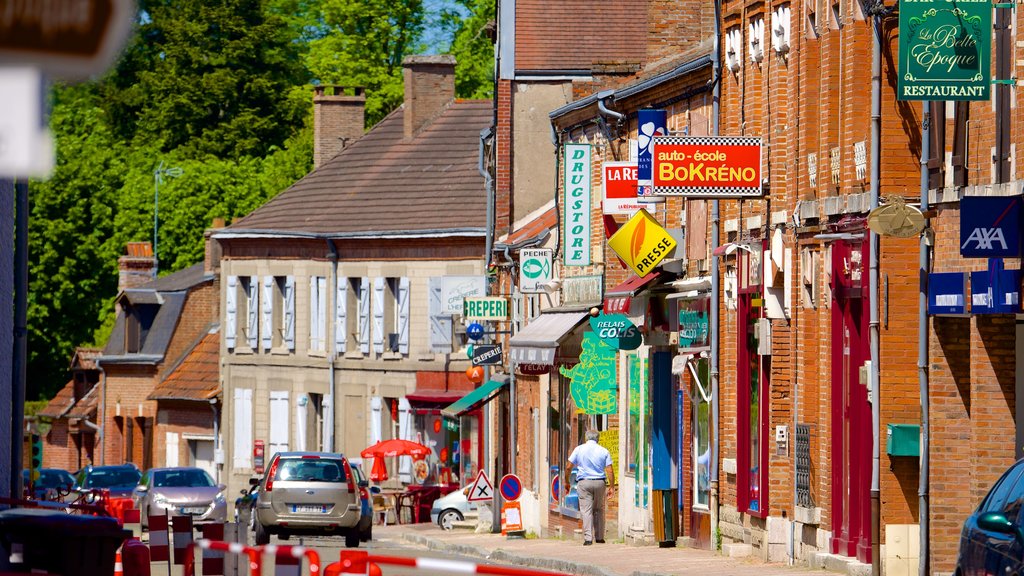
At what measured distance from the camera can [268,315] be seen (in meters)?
57.8

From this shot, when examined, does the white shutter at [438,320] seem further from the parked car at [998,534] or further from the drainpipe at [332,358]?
the parked car at [998,534]

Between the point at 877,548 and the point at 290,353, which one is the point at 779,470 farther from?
the point at 290,353

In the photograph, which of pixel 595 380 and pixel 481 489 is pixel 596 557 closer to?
pixel 595 380

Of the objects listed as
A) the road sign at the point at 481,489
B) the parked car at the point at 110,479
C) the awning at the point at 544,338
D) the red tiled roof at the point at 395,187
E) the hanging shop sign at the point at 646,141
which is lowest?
the parked car at the point at 110,479

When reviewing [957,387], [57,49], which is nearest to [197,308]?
[957,387]

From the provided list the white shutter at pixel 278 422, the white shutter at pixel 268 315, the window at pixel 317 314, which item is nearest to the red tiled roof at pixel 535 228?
the window at pixel 317 314

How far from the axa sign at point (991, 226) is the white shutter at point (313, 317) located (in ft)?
126

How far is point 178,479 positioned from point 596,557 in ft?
42.8

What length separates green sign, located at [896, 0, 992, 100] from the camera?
18.2 meters

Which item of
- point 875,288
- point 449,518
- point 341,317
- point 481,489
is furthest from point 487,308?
point 875,288

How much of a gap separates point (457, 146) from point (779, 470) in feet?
103

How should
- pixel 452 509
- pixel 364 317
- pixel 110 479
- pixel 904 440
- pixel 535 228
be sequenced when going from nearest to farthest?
1. pixel 904 440
2. pixel 535 228
3. pixel 452 509
4. pixel 110 479
5. pixel 364 317

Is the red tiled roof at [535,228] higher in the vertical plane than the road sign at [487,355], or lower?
higher

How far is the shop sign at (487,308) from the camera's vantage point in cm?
4188
